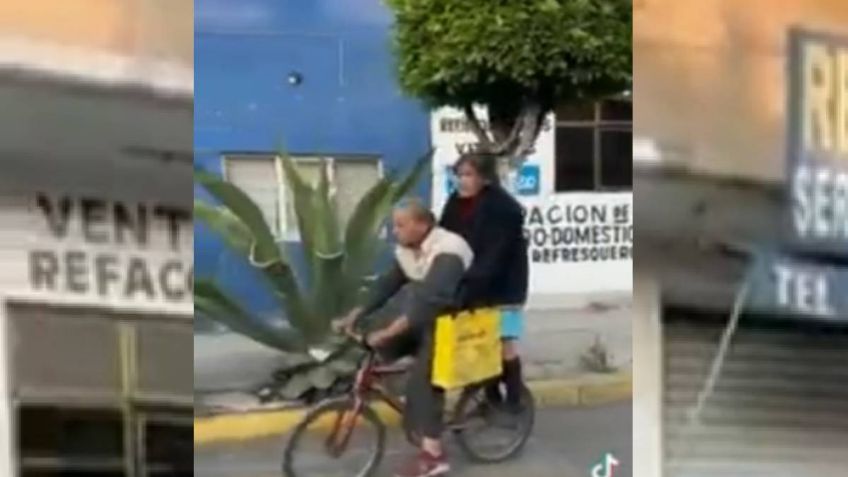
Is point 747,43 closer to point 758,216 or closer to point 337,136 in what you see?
point 758,216

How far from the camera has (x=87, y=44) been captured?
3975 millimetres

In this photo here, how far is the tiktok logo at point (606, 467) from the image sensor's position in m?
4.38

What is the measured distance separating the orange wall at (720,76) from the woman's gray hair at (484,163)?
0.48 metres

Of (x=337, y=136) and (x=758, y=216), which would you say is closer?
(x=337, y=136)

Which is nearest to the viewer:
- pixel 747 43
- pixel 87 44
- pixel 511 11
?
pixel 87 44

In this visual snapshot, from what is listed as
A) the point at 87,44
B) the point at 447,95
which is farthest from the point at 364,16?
the point at 87,44

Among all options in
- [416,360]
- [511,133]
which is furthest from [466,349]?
[511,133]

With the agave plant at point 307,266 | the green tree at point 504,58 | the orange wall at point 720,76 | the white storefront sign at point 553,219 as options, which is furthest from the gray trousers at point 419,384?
the orange wall at point 720,76

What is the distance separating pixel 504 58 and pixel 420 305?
0.73 meters

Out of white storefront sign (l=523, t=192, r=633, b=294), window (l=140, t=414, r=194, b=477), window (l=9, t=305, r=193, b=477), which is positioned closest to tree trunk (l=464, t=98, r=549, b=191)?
white storefront sign (l=523, t=192, r=633, b=294)

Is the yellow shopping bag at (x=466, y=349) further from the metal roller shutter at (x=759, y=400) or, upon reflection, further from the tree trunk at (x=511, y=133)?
the metal roller shutter at (x=759, y=400)

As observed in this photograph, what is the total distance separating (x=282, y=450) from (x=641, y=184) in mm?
1304

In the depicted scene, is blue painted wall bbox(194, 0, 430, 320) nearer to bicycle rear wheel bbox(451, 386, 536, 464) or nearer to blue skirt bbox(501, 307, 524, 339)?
blue skirt bbox(501, 307, 524, 339)

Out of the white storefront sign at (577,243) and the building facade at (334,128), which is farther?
the white storefront sign at (577,243)
